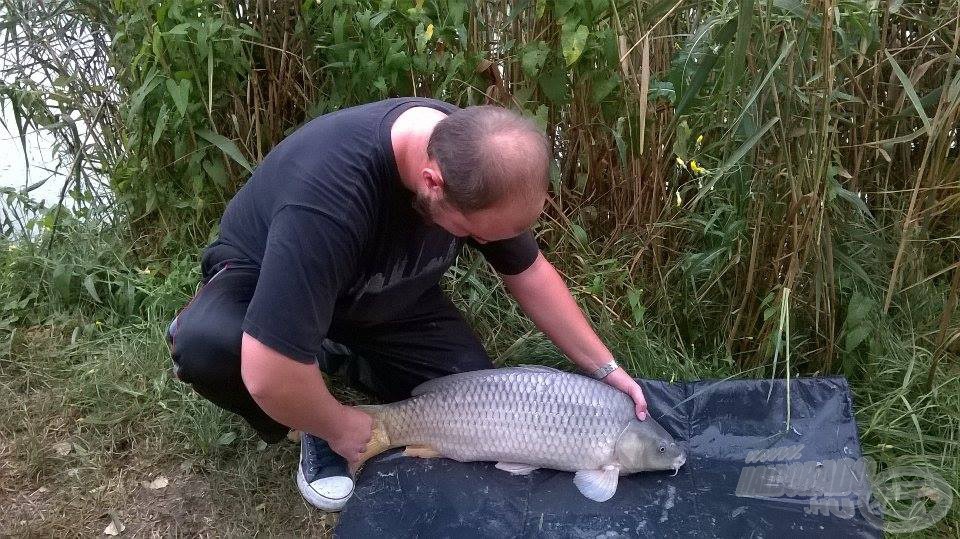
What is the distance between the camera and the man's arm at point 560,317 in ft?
7.57

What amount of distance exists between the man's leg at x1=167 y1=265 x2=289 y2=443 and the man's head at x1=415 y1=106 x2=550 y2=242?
64 centimetres

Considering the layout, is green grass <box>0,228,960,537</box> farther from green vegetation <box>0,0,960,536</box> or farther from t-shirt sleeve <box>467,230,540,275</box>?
t-shirt sleeve <box>467,230,540,275</box>

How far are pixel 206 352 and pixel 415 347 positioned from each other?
0.65m

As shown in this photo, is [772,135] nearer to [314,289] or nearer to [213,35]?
[314,289]

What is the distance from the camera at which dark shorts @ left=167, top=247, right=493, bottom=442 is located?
204 cm

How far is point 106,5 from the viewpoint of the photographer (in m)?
2.93

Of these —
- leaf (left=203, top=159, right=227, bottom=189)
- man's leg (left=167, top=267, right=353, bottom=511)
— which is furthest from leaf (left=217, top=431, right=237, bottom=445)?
leaf (left=203, top=159, right=227, bottom=189)

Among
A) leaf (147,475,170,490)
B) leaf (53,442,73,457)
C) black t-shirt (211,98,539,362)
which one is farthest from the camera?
leaf (53,442,73,457)

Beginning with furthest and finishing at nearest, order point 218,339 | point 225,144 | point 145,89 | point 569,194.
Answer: point 569,194
point 225,144
point 145,89
point 218,339

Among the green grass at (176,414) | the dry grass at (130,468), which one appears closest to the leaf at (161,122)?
the green grass at (176,414)

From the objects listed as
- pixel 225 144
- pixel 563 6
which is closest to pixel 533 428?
pixel 563 6

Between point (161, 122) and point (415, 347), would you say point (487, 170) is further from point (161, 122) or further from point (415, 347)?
point (161, 122)

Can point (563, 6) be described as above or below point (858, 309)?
above

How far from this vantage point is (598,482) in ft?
7.11
